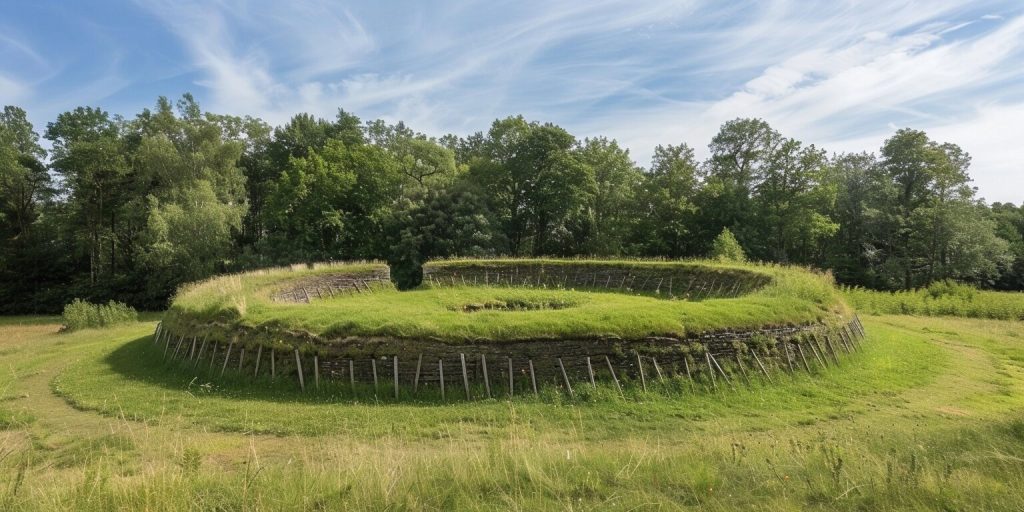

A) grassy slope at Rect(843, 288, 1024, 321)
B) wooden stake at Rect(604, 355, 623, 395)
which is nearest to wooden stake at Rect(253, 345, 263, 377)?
wooden stake at Rect(604, 355, 623, 395)

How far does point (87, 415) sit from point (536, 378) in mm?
10409

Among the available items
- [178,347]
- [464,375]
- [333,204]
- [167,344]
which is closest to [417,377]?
[464,375]

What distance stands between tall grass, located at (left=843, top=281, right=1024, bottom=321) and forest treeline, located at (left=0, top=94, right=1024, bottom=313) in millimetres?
11758

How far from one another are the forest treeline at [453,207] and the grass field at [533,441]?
21.4 metres

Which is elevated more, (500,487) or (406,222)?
(406,222)

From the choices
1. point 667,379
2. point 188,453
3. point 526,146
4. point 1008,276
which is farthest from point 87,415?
point 1008,276

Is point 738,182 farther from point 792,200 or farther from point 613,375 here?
point 613,375

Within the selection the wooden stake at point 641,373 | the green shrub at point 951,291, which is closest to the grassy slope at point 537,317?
the wooden stake at point 641,373

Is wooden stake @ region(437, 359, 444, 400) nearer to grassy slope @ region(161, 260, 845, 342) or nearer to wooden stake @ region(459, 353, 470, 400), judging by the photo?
wooden stake @ region(459, 353, 470, 400)

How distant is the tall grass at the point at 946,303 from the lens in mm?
26562

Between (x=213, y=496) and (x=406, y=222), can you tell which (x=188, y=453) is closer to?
(x=213, y=496)

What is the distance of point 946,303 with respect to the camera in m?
28.2

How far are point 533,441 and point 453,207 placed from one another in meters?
34.6

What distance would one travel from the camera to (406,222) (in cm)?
4256
